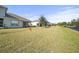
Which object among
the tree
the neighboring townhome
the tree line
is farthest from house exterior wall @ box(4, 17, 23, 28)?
the tree line

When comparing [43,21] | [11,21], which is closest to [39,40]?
[43,21]

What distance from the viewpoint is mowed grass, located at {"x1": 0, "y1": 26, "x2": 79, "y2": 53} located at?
12.0 ft

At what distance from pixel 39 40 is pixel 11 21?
1.99 ft

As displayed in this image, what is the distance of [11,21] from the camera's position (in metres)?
3.80

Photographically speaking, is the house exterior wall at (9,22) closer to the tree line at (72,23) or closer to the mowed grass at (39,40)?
the mowed grass at (39,40)

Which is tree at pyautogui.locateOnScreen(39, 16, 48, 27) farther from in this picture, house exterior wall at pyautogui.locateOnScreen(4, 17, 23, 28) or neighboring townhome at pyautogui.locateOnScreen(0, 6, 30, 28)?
house exterior wall at pyautogui.locateOnScreen(4, 17, 23, 28)

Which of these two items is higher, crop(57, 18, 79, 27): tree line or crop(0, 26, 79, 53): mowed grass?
crop(57, 18, 79, 27): tree line

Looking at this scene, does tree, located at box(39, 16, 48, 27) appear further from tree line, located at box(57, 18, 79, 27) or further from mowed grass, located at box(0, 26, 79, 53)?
tree line, located at box(57, 18, 79, 27)

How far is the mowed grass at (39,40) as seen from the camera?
12.0 feet

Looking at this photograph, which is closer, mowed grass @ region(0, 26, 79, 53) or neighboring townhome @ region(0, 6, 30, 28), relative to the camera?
mowed grass @ region(0, 26, 79, 53)

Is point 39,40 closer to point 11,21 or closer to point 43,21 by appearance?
point 43,21

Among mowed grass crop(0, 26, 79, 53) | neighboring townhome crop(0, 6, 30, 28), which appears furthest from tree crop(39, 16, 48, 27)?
neighboring townhome crop(0, 6, 30, 28)

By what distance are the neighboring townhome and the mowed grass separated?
9cm

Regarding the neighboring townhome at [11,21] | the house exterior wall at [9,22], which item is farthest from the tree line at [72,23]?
the house exterior wall at [9,22]
